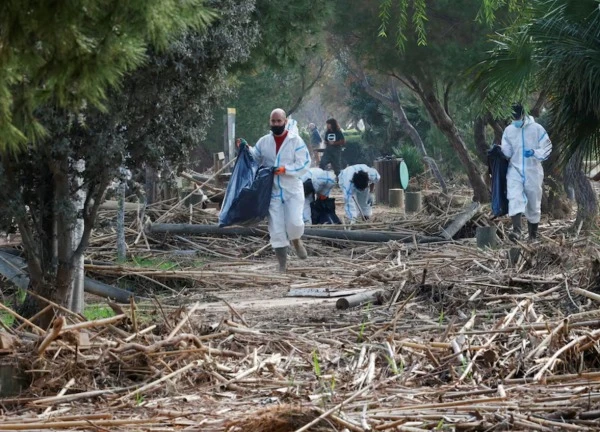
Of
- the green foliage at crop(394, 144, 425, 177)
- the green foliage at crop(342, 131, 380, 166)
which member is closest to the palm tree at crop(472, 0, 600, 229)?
the green foliage at crop(394, 144, 425, 177)

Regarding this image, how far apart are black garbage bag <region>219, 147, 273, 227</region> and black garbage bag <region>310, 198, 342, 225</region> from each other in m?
5.80

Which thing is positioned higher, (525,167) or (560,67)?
(560,67)

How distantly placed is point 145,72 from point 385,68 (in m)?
15.9

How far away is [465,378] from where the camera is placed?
22.3ft

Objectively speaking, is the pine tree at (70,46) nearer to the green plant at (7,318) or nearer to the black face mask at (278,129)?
the green plant at (7,318)

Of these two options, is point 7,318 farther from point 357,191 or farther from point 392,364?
point 357,191

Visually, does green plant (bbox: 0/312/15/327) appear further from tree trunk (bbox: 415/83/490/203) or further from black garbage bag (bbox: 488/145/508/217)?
tree trunk (bbox: 415/83/490/203)

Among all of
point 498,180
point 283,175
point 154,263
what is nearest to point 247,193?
point 283,175

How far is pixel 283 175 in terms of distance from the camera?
47.4 ft

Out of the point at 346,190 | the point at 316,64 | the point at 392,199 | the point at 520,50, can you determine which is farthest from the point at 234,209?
the point at 316,64

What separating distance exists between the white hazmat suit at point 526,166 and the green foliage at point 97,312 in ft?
25.3

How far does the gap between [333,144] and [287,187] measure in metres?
18.9

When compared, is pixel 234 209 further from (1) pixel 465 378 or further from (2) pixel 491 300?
(1) pixel 465 378

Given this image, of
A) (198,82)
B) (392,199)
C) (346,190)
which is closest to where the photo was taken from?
(198,82)
